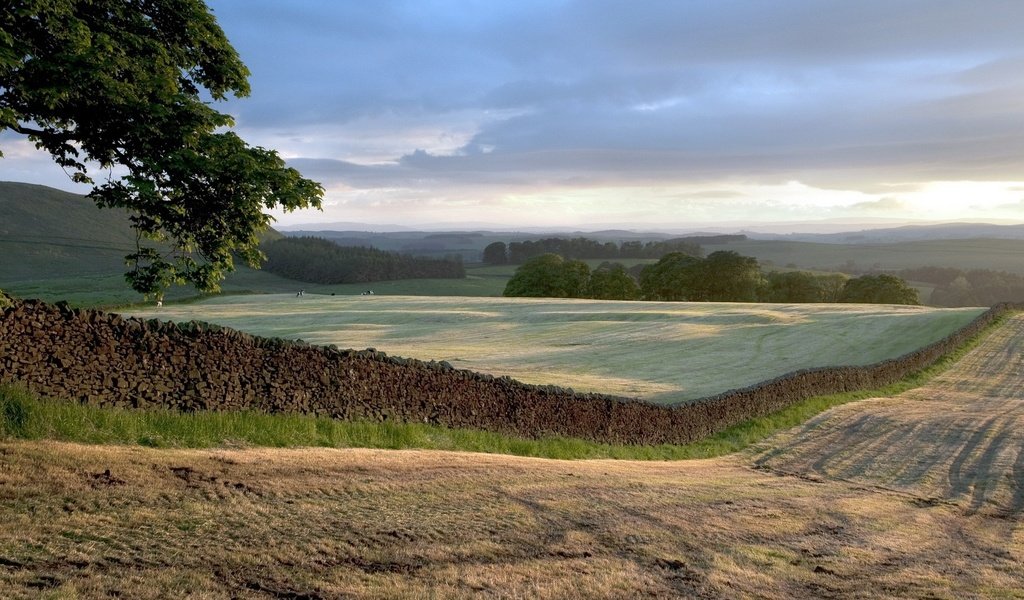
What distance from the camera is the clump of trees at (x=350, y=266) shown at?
134 meters

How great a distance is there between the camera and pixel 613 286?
10106cm

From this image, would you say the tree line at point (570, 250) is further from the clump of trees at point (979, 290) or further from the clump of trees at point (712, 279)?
the clump of trees at point (712, 279)

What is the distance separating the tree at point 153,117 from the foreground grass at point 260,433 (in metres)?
2.49

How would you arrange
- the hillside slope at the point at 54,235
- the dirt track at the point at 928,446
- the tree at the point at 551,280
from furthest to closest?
the hillside slope at the point at 54,235
the tree at the point at 551,280
the dirt track at the point at 928,446

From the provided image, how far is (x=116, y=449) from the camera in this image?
1084 centimetres

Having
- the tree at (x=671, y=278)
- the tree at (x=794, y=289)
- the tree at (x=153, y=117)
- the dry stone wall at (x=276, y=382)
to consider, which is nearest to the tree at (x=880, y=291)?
the tree at (x=794, y=289)

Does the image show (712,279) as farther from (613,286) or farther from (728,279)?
(613,286)

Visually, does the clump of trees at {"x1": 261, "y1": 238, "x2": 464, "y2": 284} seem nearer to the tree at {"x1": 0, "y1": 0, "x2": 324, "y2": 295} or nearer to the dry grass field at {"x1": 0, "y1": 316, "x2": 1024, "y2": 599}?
the tree at {"x1": 0, "y1": 0, "x2": 324, "y2": 295}

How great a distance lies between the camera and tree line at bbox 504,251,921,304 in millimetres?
100312

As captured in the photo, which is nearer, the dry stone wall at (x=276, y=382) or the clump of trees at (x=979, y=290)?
the dry stone wall at (x=276, y=382)

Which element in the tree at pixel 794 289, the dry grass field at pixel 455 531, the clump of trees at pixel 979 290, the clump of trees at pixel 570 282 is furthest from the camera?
the clump of trees at pixel 979 290

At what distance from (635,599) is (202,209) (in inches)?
377

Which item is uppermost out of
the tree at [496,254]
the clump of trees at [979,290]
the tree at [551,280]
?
the tree at [496,254]

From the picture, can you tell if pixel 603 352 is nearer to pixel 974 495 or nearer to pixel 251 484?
pixel 974 495
